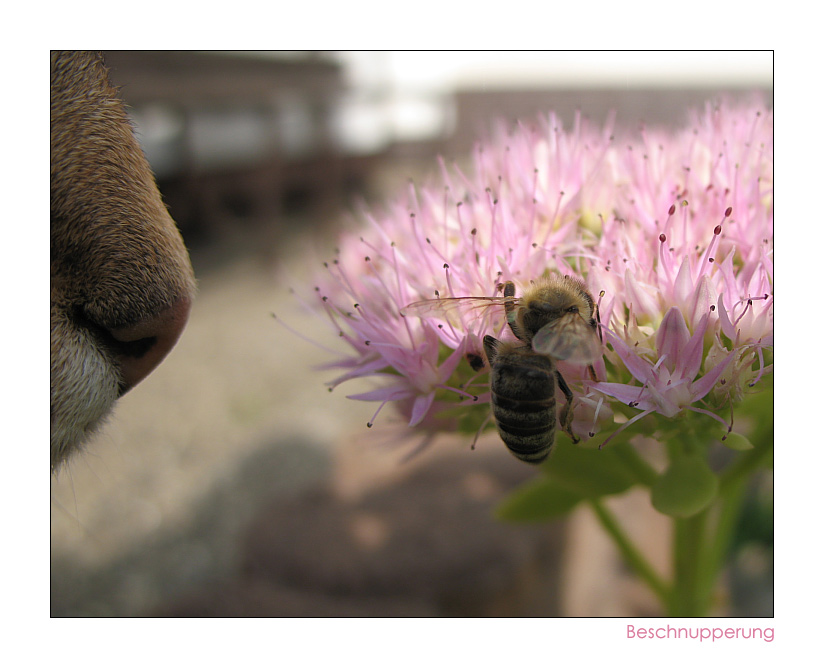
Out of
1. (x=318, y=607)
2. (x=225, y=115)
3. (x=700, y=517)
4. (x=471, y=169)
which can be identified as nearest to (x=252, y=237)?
(x=225, y=115)

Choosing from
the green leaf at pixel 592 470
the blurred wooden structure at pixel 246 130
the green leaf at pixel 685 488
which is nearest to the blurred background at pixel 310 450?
the blurred wooden structure at pixel 246 130

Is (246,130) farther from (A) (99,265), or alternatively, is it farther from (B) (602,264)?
(B) (602,264)

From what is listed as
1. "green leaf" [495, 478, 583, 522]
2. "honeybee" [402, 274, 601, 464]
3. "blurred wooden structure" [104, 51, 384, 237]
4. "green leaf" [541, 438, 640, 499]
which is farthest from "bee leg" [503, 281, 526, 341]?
"blurred wooden structure" [104, 51, 384, 237]

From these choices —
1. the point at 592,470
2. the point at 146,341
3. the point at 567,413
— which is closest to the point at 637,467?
the point at 592,470

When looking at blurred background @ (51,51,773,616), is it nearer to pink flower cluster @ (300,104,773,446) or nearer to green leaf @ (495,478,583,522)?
pink flower cluster @ (300,104,773,446)

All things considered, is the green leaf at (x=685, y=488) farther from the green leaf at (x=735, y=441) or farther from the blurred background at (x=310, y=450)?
the blurred background at (x=310, y=450)
